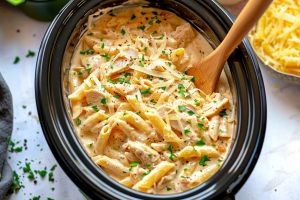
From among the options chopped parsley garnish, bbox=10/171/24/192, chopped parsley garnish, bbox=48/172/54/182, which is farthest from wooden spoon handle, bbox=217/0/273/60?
chopped parsley garnish, bbox=10/171/24/192

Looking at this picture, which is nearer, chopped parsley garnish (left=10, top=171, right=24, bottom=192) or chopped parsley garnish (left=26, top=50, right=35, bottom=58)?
chopped parsley garnish (left=10, top=171, right=24, bottom=192)

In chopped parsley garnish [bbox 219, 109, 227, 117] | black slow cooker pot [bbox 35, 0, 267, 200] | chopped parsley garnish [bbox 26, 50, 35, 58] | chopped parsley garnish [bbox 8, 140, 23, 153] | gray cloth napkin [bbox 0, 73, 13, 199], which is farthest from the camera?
chopped parsley garnish [bbox 26, 50, 35, 58]

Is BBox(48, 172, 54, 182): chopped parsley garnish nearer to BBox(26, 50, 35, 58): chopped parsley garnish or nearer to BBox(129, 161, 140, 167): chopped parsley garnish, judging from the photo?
BBox(129, 161, 140, 167): chopped parsley garnish

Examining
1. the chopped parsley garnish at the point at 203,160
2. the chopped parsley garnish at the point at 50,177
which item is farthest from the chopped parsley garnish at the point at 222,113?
the chopped parsley garnish at the point at 50,177

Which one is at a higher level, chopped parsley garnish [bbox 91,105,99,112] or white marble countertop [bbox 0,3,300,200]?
chopped parsley garnish [bbox 91,105,99,112]

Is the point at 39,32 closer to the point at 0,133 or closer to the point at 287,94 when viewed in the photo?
the point at 0,133

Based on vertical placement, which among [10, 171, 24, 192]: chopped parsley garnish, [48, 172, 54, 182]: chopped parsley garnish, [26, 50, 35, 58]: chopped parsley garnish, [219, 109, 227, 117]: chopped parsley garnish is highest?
[219, 109, 227, 117]: chopped parsley garnish

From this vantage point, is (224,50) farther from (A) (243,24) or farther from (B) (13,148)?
(B) (13,148)
